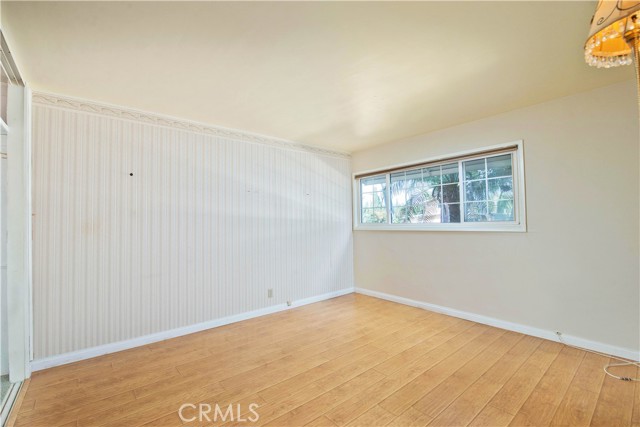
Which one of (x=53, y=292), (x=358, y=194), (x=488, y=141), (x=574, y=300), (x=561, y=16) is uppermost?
(x=561, y=16)

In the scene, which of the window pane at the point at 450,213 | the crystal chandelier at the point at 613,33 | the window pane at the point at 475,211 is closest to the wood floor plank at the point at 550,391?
the window pane at the point at 475,211

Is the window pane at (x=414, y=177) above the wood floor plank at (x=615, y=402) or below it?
above

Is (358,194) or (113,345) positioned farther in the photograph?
(358,194)

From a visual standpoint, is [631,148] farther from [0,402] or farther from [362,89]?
[0,402]

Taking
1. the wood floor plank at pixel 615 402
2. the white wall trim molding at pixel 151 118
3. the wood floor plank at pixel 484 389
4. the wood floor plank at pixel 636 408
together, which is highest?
the white wall trim molding at pixel 151 118

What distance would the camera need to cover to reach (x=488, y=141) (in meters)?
3.20

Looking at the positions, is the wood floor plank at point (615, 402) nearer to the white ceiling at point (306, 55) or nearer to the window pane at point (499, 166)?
the window pane at point (499, 166)

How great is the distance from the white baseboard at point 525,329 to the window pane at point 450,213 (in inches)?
44.6

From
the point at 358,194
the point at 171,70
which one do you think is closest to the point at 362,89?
the point at 171,70

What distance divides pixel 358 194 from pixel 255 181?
1933 mm

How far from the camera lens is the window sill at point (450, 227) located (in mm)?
3014

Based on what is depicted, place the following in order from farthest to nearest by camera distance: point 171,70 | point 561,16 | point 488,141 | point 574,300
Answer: point 488,141 → point 574,300 → point 171,70 → point 561,16

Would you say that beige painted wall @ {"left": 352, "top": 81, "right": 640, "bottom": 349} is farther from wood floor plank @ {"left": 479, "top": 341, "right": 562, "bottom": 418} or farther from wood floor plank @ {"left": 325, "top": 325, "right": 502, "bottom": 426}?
wood floor plank @ {"left": 325, "top": 325, "right": 502, "bottom": 426}

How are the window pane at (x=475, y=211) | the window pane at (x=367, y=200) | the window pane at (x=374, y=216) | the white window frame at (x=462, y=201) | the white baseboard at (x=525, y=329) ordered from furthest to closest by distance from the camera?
the window pane at (x=367, y=200) → the window pane at (x=374, y=216) → the window pane at (x=475, y=211) → the white window frame at (x=462, y=201) → the white baseboard at (x=525, y=329)
